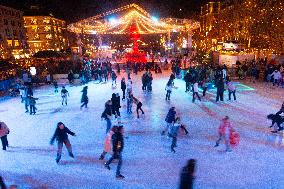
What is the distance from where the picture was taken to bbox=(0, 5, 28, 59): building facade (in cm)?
4930

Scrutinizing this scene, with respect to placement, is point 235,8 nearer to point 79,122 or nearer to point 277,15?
point 277,15

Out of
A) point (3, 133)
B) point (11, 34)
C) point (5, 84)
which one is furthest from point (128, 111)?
point (11, 34)

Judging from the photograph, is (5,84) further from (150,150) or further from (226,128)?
(226,128)

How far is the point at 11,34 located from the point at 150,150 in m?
52.2

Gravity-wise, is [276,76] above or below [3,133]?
above

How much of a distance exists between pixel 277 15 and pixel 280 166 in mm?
26095

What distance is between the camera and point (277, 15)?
2984cm

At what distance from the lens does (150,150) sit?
941 centimetres

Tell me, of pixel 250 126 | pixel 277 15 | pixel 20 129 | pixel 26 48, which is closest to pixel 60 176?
pixel 20 129

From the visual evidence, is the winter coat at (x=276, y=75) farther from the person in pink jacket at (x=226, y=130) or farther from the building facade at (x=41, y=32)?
the building facade at (x=41, y=32)

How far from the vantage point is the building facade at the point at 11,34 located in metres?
49.3

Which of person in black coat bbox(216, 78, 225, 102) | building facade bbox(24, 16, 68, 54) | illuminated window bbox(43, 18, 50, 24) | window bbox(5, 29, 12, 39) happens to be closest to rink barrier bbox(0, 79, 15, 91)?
person in black coat bbox(216, 78, 225, 102)

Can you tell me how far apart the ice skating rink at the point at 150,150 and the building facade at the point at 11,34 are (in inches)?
1491

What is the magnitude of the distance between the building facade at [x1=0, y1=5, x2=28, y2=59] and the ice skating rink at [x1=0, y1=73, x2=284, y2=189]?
3788cm
